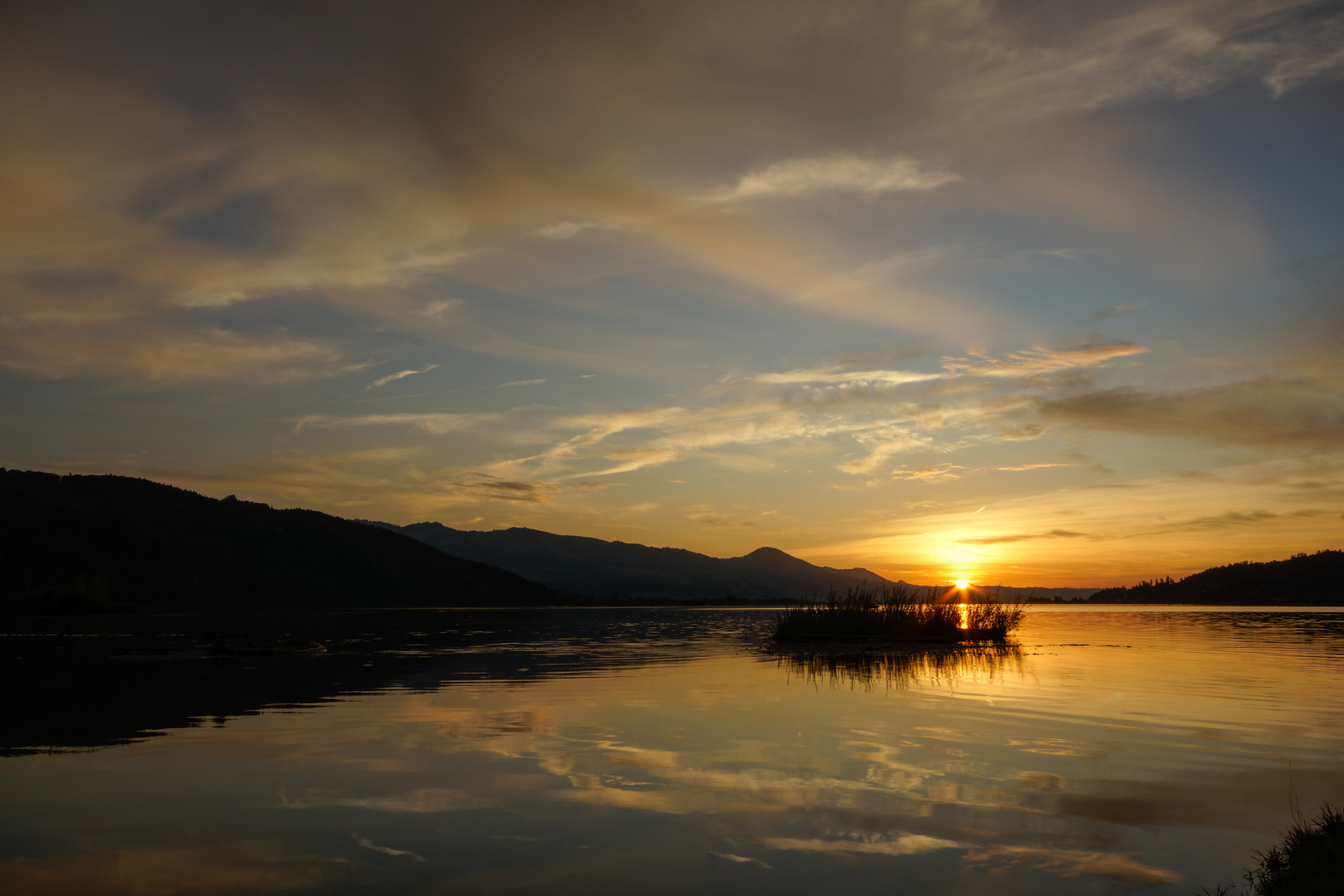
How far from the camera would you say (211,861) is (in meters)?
8.16

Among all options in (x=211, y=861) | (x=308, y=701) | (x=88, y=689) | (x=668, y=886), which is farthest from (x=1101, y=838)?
(x=88, y=689)

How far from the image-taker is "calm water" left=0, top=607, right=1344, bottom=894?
7.88 metres

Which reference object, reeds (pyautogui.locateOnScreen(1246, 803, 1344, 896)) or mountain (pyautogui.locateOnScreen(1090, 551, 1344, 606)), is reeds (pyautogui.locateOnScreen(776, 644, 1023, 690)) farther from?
mountain (pyautogui.locateOnScreen(1090, 551, 1344, 606))

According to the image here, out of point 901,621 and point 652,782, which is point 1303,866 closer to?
point 652,782

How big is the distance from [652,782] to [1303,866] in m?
6.82

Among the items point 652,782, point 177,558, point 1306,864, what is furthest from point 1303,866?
point 177,558

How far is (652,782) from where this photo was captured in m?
11.1

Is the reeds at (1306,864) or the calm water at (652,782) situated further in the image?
the calm water at (652,782)

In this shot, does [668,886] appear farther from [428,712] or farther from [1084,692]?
[1084,692]

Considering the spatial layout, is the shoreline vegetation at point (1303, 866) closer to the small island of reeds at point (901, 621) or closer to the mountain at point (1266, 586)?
the small island of reeds at point (901, 621)

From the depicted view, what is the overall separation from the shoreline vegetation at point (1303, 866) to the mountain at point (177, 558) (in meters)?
95.8

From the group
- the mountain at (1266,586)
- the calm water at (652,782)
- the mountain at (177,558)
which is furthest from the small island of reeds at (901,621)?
the mountain at (1266,586)

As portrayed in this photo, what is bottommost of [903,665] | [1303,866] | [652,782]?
[903,665]

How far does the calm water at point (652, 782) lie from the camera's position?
25.8 feet
